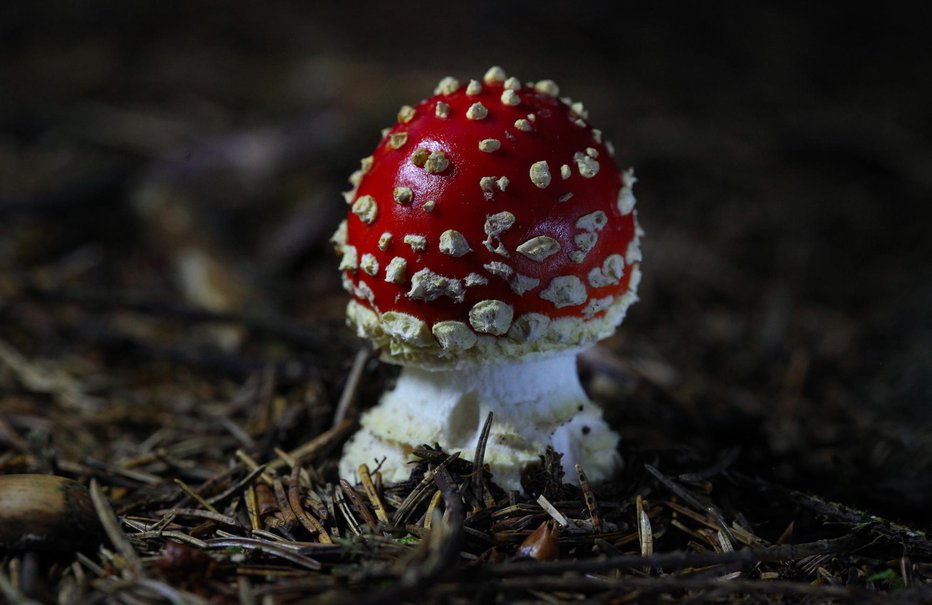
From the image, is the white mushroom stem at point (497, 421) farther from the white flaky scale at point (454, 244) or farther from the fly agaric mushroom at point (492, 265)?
the white flaky scale at point (454, 244)

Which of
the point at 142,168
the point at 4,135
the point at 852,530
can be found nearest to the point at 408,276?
the point at 852,530

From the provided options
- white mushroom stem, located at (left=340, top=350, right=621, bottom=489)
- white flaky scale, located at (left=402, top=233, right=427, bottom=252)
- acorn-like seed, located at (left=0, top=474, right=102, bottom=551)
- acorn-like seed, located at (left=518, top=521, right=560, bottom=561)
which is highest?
white flaky scale, located at (left=402, top=233, right=427, bottom=252)

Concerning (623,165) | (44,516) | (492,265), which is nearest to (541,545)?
(492,265)

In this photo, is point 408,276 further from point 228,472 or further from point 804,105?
point 804,105

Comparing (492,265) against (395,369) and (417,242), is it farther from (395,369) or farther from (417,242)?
(395,369)

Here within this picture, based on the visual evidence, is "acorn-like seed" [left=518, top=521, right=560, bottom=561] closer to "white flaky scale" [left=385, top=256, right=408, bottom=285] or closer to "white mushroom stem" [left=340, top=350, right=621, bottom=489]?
"white mushroom stem" [left=340, top=350, right=621, bottom=489]

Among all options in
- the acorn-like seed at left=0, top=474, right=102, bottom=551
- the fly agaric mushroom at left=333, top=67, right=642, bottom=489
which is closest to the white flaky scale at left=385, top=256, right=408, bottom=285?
the fly agaric mushroom at left=333, top=67, right=642, bottom=489
